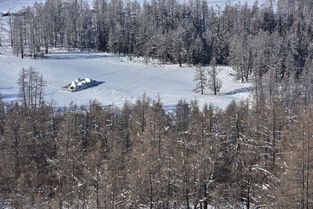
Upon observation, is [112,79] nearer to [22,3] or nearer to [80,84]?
[80,84]

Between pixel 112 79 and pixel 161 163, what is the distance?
59.0 meters

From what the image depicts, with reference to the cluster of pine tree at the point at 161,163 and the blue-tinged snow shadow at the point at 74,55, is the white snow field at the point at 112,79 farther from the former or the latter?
the cluster of pine tree at the point at 161,163

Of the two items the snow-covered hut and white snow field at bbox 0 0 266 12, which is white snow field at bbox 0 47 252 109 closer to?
the snow-covered hut

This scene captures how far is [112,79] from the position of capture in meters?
96.2

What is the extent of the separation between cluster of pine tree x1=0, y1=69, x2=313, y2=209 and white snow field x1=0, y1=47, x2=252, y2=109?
25492 mm

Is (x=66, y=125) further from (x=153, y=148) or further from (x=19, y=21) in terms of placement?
(x=19, y=21)

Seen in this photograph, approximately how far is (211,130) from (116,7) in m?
97.4

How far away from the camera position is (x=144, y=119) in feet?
173

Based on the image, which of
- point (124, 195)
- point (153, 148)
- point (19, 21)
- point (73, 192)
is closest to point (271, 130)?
point (153, 148)

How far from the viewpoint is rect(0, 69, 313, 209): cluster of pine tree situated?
3647 cm

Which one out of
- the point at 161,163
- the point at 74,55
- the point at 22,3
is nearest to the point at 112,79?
the point at 74,55

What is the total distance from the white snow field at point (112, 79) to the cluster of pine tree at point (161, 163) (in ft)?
83.6

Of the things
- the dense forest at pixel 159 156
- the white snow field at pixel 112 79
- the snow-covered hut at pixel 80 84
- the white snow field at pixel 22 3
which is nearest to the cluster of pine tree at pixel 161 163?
the dense forest at pixel 159 156

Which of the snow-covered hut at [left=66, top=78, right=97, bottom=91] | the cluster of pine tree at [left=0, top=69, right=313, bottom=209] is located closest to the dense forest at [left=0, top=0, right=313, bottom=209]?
the cluster of pine tree at [left=0, top=69, right=313, bottom=209]
